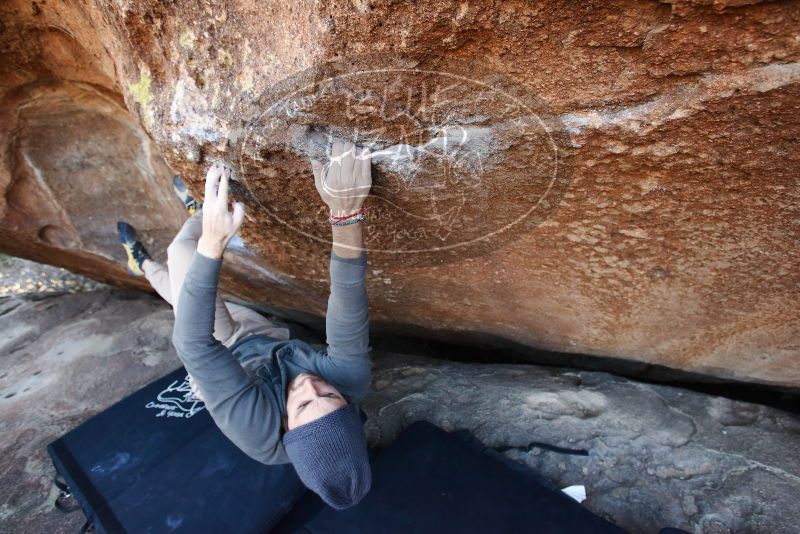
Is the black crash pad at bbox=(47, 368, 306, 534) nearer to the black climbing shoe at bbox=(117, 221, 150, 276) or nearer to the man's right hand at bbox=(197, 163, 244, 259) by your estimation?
the black climbing shoe at bbox=(117, 221, 150, 276)


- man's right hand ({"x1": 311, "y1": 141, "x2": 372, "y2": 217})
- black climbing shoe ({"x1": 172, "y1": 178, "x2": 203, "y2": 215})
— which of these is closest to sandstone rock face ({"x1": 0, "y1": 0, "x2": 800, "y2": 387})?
man's right hand ({"x1": 311, "y1": 141, "x2": 372, "y2": 217})

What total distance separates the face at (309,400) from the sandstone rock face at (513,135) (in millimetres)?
458

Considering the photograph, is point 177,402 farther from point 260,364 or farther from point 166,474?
point 260,364

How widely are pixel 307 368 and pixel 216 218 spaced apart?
0.51 m

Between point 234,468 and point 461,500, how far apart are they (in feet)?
2.65

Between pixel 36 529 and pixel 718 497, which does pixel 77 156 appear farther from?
pixel 718 497

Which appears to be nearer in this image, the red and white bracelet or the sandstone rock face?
the sandstone rock face

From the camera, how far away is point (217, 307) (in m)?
1.59

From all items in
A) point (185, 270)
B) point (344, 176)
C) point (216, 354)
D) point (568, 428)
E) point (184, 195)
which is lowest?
point (568, 428)

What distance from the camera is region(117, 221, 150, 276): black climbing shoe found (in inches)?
87.4

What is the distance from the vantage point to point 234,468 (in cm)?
164

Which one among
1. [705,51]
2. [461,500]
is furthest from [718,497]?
[705,51]

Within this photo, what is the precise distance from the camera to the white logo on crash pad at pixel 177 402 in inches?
75.6

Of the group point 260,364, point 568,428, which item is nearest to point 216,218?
point 260,364
